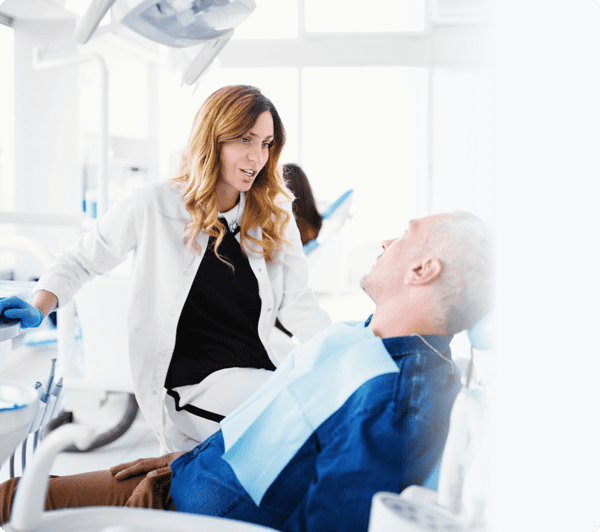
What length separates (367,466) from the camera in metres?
0.65

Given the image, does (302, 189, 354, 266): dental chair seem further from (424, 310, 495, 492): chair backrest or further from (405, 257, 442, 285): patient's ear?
(424, 310, 495, 492): chair backrest

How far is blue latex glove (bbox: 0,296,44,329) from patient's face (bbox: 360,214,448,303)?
25.1 inches

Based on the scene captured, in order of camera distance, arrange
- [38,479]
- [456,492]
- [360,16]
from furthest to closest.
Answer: [360,16] < [38,479] < [456,492]

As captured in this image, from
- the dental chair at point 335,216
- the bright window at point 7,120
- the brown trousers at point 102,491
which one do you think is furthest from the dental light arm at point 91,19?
the brown trousers at point 102,491

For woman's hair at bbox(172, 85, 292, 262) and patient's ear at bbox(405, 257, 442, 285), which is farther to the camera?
woman's hair at bbox(172, 85, 292, 262)

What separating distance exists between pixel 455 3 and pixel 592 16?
0.17 metres

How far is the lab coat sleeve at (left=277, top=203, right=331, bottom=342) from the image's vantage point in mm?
922

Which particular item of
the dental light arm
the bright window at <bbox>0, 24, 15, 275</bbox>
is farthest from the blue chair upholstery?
the bright window at <bbox>0, 24, 15, 275</bbox>

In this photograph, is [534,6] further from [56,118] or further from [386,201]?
[56,118]

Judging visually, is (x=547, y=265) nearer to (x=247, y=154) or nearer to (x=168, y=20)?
(x=247, y=154)

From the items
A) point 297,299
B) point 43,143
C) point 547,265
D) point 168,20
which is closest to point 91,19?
point 168,20

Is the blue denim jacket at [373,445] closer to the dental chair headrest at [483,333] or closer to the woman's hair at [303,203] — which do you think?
the dental chair headrest at [483,333]

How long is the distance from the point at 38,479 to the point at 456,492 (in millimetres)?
528

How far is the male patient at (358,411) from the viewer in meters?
0.66
